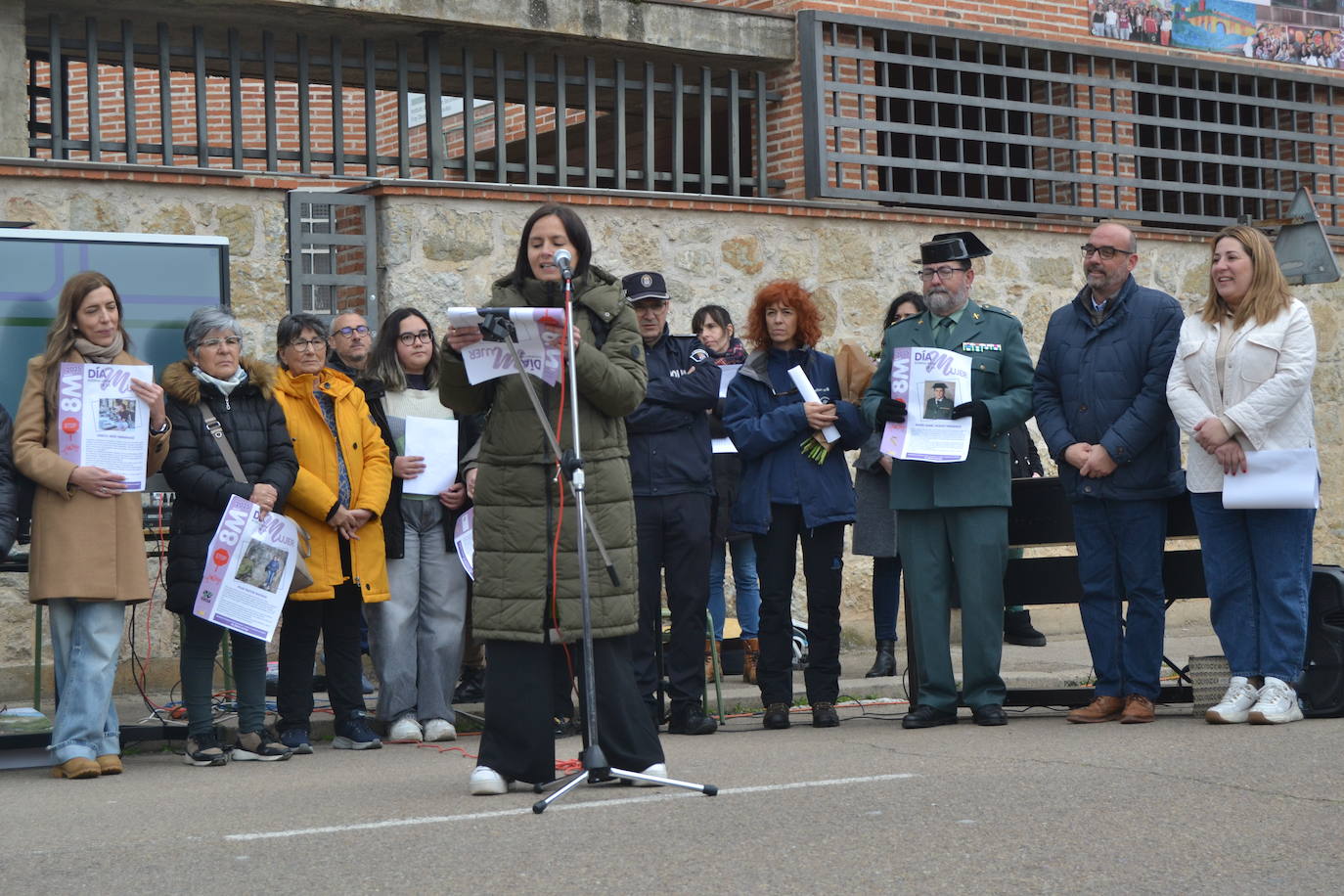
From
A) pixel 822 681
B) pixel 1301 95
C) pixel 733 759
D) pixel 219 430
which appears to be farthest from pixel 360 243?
pixel 1301 95

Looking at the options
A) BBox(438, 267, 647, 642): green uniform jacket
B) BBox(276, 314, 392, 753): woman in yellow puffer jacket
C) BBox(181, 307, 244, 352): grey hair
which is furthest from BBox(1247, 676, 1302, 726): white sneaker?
BBox(181, 307, 244, 352): grey hair

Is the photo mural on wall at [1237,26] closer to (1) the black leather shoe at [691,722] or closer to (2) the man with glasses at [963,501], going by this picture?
(2) the man with glasses at [963,501]

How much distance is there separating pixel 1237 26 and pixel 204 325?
437 inches

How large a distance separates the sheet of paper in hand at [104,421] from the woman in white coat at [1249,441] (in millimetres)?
4582

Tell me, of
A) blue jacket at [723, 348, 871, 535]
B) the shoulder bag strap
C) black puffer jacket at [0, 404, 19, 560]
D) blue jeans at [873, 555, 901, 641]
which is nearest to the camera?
black puffer jacket at [0, 404, 19, 560]

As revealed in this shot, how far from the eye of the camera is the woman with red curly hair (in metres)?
8.88

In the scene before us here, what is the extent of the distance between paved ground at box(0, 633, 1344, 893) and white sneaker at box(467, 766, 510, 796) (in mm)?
71

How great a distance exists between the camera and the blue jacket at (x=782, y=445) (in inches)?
349

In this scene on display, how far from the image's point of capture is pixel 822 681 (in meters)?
9.00

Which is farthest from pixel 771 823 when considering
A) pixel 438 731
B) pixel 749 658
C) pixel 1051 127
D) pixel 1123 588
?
pixel 1051 127

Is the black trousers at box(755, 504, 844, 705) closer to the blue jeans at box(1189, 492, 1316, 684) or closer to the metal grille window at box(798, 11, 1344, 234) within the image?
the blue jeans at box(1189, 492, 1316, 684)

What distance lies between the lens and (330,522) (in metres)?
8.62

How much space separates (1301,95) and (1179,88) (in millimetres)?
1698

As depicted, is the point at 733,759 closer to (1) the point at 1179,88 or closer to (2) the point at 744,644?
(2) the point at 744,644
